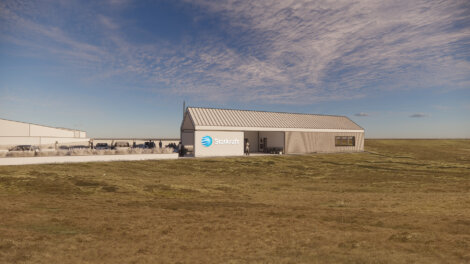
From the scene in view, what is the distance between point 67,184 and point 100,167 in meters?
6.92

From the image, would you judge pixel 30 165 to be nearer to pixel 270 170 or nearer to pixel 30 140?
pixel 270 170

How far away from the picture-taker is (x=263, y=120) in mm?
37531

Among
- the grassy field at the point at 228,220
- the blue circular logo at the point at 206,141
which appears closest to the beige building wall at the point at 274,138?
the blue circular logo at the point at 206,141

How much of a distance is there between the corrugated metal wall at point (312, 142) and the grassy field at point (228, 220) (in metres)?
19.4

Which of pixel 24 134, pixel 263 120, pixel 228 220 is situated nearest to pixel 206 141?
pixel 263 120

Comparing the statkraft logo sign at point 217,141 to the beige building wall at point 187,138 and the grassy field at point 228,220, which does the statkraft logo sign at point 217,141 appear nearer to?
the beige building wall at point 187,138

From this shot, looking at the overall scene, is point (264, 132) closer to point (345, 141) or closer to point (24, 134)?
point (345, 141)

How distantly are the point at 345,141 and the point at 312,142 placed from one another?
22.2 feet

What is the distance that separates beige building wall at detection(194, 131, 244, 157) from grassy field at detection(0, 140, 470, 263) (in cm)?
1278

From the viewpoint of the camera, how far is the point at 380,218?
9297 millimetres

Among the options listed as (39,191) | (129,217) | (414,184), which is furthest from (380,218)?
(39,191)

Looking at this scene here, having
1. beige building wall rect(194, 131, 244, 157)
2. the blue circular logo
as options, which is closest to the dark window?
beige building wall rect(194, 131, 244, 157)

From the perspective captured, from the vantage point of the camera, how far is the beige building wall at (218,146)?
3069 centimetres

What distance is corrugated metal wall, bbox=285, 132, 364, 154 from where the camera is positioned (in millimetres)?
37250
